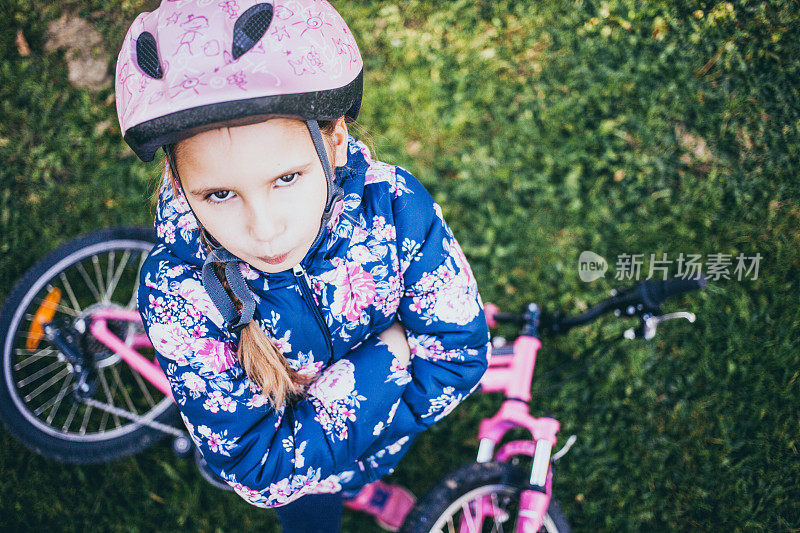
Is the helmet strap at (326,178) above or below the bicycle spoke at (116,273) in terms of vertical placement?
above

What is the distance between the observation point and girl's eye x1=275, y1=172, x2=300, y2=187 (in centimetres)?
145

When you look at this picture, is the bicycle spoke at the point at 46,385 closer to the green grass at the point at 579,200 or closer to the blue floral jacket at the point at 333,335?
the green grass at the point at 579,200

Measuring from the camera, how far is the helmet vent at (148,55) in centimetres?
145

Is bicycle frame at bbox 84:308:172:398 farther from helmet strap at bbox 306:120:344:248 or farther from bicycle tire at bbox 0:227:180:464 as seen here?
helmet strap at bbox 306:120:344:248

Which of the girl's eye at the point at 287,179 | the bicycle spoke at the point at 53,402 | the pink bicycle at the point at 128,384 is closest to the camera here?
the girl's eye at the point at 287,179

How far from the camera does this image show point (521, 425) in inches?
96.4

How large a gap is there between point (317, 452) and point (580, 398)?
2187 mm

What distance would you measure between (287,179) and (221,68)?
1.08 feet

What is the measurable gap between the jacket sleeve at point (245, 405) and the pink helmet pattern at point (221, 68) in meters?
0.49

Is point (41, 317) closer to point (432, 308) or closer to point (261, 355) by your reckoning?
point (261, 355)

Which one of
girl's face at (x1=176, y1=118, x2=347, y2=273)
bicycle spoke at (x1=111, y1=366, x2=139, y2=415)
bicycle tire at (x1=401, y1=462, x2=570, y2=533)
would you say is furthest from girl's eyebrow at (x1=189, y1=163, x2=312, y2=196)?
bicycle spoke at (x1=111, y1=366, x2=139, y2=415)

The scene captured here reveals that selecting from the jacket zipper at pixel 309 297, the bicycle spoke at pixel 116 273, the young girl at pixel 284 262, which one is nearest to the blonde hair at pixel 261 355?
the young girl at pixel 284 262

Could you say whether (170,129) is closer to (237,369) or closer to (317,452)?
(237,369)

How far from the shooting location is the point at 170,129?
1.37 m
